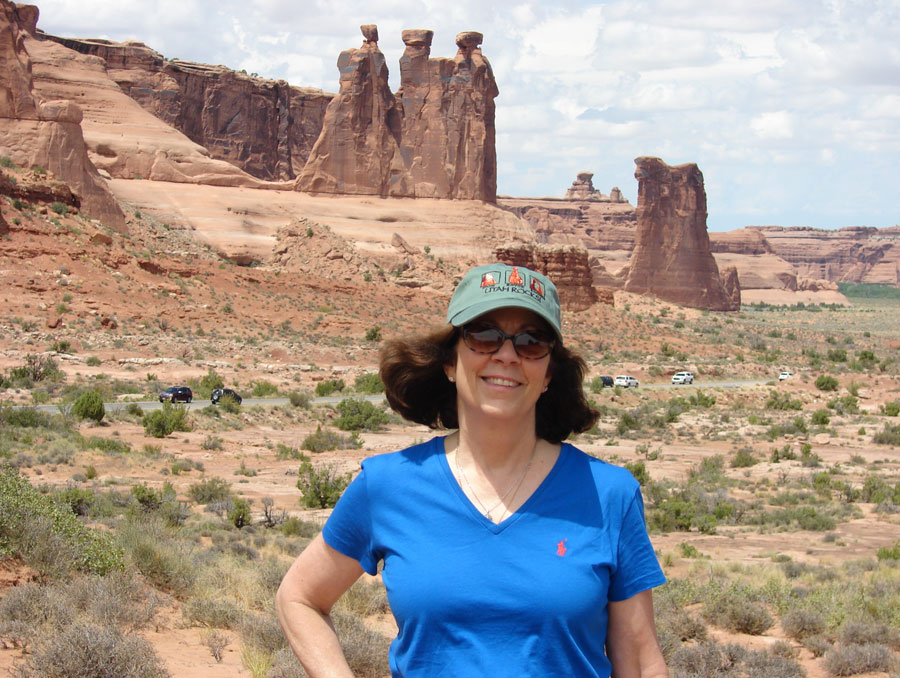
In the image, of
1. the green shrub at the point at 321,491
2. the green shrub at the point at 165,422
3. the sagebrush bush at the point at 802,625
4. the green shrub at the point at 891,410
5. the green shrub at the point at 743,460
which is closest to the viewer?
the sagebrush bush at the point at 802,625

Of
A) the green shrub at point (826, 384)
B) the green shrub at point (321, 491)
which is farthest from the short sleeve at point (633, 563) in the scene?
the green shrub at point (826, 384)

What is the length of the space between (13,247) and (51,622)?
34.7 metres

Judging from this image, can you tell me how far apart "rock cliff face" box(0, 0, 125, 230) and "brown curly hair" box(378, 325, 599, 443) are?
1872 inches

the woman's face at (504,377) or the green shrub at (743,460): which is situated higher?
the woman's face at (504,377)

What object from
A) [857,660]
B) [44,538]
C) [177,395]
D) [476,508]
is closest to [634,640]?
[476,508]

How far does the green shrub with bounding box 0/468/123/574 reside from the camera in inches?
311

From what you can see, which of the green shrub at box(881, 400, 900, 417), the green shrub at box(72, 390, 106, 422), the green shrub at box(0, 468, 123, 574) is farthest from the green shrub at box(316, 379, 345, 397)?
the green shrub at box(0, 468, 123, 574)

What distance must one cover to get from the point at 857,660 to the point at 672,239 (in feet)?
308

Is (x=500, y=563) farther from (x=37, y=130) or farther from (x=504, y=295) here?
(x=37, y=130)

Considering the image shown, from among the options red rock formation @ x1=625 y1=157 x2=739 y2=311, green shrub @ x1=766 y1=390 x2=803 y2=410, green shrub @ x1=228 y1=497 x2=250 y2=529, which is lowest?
green shrub @ x1=766 y1=390 x2=803 y2=410

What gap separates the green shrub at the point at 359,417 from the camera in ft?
82.8

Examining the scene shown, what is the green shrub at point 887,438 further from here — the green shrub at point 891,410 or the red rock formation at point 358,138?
the red rock formation at point 358,138

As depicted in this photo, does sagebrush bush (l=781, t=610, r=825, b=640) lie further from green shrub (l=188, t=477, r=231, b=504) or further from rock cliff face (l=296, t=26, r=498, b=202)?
rock cliff face (l=296, t=26, r=498, b=202)

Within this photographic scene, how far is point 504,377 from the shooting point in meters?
2.88
